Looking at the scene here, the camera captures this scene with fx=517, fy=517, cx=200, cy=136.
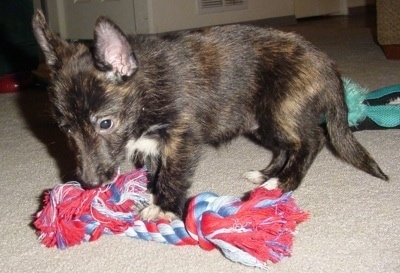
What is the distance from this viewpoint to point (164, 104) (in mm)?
1902

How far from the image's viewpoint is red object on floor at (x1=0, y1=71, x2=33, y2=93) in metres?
4.20

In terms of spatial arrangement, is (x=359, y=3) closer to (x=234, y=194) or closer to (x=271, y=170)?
(x=271, y=170)

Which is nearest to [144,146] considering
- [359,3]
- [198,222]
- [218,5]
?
[198,222]

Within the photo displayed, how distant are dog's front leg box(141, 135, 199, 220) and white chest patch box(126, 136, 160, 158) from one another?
0.05m

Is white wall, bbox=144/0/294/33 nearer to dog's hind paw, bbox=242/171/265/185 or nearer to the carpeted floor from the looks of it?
the carpeted floor

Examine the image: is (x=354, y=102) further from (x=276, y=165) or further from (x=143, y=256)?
(x=143, y=256)

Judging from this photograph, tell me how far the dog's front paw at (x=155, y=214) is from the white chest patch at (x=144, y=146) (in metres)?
0.21

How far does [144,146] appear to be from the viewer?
1949 mm

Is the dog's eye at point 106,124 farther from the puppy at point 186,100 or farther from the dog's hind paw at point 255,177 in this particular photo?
the dog's hind paw at point 255,177

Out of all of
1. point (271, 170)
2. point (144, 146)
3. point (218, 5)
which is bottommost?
point (271, 170)

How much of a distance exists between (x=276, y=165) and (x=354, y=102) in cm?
56

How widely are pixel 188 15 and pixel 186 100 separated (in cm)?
431

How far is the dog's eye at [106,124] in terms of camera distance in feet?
5.67

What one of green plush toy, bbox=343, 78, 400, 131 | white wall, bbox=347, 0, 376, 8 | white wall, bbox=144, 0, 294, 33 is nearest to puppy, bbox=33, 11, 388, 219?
green plush toy, bbox=343, 78, 400, 131
